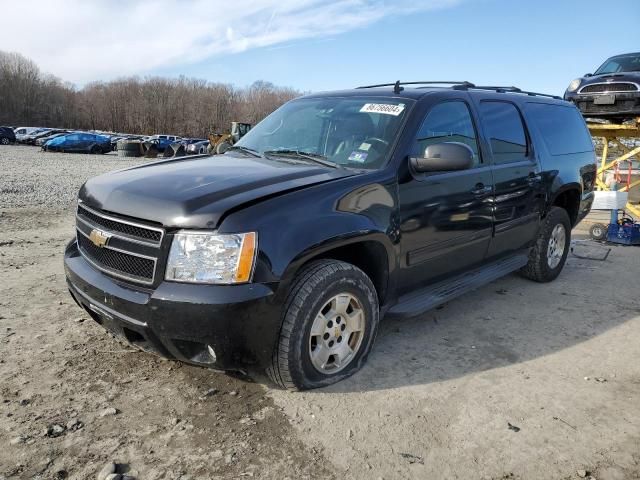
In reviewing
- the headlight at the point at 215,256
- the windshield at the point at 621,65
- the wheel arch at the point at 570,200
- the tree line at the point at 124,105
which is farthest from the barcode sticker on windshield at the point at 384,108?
the tree line at the point at 124,105

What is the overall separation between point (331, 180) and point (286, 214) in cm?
47

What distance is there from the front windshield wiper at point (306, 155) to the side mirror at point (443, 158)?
570 mm

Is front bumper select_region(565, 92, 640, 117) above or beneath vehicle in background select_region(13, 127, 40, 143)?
above

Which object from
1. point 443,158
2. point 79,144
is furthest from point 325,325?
point 79,144

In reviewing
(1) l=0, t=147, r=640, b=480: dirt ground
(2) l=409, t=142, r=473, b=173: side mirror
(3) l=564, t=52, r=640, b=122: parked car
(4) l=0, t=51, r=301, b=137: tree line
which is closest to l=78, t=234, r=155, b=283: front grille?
(1) l=0, t=147, r=640, b=480: dirt ground

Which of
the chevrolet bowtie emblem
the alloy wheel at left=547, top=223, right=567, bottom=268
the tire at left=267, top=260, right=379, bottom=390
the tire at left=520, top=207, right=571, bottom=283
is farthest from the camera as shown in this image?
the alloy wheel at left=547, top=223, right=567, bottom=268

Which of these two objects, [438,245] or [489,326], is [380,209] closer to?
[438,245]

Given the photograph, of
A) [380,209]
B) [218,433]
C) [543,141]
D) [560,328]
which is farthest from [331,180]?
[543,141]

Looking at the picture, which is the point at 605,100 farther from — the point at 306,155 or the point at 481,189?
the point at 306,155

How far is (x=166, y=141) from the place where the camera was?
1654 inches

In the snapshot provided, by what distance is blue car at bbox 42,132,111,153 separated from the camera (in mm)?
34375

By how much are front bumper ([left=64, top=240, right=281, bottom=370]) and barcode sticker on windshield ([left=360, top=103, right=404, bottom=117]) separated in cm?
175

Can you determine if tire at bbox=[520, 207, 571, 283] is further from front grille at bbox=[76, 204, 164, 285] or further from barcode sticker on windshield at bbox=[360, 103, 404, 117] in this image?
front grille at bbox=[76, 204, 164, 285]

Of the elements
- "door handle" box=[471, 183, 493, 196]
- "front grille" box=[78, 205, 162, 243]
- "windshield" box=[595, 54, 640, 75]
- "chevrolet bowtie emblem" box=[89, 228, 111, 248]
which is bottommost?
"chevrolet bowtie emblem" box=[89, 228, 111, 248]
